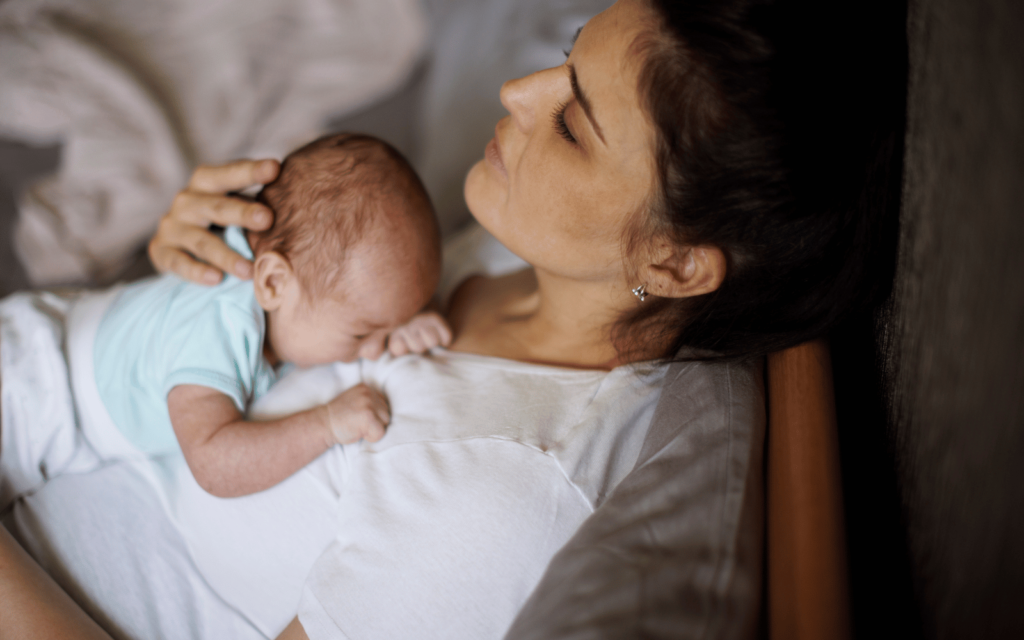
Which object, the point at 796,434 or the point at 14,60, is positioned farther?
the point at 14,60

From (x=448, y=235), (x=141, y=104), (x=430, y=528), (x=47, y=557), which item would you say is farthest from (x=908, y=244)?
(x=141, y=104)

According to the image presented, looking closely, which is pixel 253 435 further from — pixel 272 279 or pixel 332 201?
pixel 332 201

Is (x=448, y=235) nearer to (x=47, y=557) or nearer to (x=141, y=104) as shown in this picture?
(x=141, y=104)

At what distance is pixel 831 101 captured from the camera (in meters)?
0.72

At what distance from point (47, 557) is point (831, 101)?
1412mm

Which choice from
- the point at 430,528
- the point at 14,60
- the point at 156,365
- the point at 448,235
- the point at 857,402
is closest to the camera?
the point at 430,528

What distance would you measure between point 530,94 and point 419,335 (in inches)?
19.4

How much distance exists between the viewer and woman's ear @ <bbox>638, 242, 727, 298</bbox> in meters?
0.87

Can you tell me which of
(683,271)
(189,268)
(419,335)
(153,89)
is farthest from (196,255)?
(683,271)

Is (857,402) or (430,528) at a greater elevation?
(857,402)

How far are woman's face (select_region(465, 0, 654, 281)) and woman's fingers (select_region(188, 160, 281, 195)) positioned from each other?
1.34ft

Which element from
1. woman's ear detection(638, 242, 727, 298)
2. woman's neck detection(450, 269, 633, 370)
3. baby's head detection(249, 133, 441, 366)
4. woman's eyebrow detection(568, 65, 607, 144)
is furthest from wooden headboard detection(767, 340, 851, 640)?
baby's head detection(249, 133, 441, 366)

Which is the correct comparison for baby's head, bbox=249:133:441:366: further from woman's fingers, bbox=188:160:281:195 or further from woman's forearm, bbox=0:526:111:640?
woman's forearm, bbox=0:526:111:640

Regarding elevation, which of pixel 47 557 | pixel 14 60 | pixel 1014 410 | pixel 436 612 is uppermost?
pixel 14 60
